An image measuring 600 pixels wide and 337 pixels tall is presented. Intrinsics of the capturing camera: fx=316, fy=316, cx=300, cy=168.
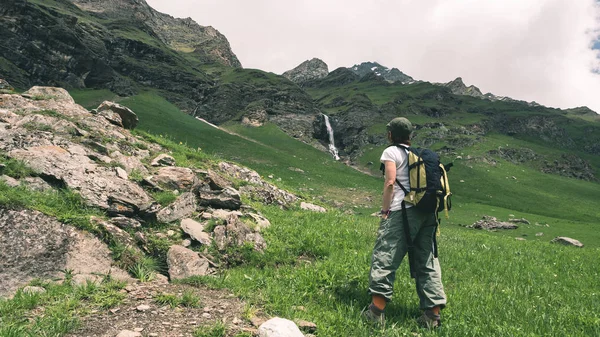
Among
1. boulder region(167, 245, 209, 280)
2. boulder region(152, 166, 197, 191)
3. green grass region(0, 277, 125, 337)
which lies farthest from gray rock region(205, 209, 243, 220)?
green grass region(0, 277, 125, 337)

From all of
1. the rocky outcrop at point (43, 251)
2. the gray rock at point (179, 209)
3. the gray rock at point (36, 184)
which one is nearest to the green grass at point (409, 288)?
the rocky outcrop at point (43, 251)

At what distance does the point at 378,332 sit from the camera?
16.9ft

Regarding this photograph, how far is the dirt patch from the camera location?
15.5 feet

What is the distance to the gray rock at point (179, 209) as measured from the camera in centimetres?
938

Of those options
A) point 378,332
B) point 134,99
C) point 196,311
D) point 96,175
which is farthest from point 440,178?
point 134,99

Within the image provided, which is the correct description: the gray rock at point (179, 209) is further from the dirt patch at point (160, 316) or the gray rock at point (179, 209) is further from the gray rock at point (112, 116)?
the gray rock at point (112, 116)

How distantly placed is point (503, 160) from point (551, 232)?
61052 millimetres

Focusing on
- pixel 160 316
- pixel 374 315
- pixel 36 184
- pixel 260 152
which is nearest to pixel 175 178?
pixel 36 184

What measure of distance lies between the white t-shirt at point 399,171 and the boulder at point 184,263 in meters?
4.61

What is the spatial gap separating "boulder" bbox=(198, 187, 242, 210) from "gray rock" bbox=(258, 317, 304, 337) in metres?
6.86

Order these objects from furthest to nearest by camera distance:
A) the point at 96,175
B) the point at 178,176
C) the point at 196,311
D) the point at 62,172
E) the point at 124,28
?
the point at 124,28, the point at 178,176, the point at 96,175, the point at 62,172, the point at 196,311

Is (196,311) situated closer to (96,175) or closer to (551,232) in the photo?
(96,175)

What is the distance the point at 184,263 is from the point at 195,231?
167 centimetres

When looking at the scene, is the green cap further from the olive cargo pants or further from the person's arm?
the olive cargo pants
